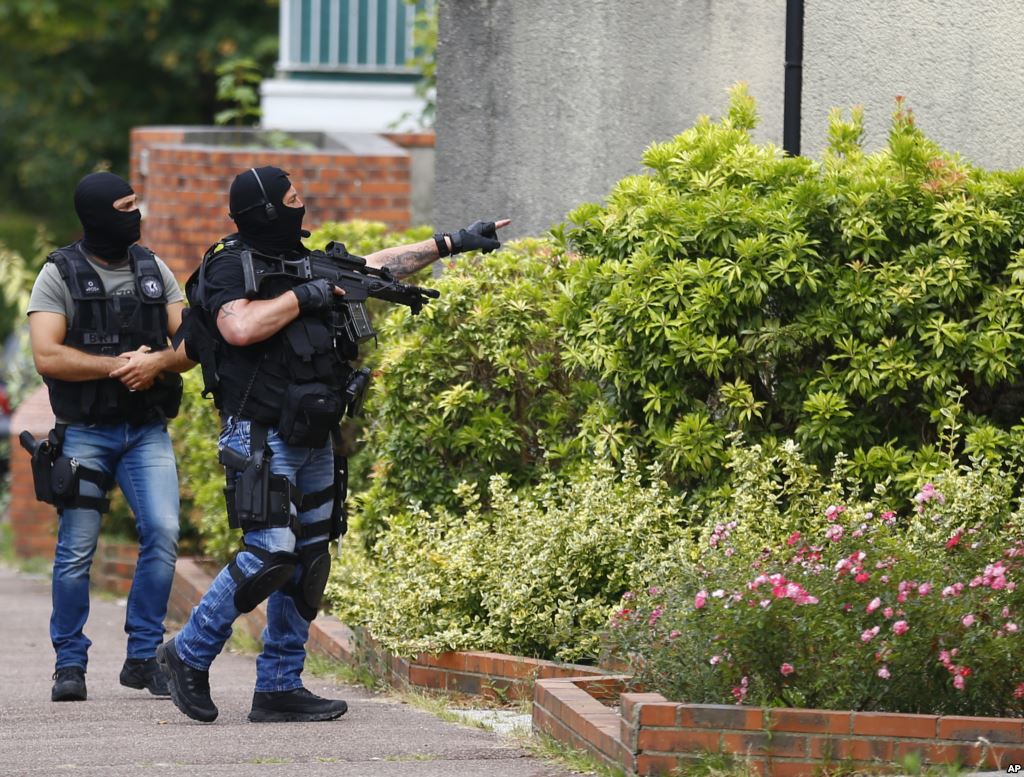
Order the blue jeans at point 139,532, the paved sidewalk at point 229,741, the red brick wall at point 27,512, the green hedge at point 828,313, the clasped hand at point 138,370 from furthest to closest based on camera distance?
the red brick wall at point 27,512, the blue jeans at point 139,532, the clasped hand at point 138,370, the green hedge at point 828,313, the paved sidewalk at point 229,741

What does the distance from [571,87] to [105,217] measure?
285 centimetres

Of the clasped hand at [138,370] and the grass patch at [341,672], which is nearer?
the clasped hand at [138,370]

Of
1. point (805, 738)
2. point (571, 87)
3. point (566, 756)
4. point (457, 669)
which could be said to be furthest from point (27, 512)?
point (805, 738)

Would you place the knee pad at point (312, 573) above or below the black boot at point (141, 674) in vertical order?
above

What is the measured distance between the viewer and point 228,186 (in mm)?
11680

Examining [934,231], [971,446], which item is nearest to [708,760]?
[971,446]

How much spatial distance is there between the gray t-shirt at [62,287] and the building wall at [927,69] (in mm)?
3192

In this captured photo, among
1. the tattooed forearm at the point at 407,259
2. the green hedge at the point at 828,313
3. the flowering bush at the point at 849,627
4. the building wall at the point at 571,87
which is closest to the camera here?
the flowering bush at the point at 849,627

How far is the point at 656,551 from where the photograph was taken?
6.25 m

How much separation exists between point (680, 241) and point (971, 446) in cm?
129

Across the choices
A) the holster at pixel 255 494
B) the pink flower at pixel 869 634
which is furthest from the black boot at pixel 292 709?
the pink flower at pixel 869 634

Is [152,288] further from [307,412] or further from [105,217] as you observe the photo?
[307,412]

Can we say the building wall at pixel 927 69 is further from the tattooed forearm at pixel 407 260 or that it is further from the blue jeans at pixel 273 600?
the blue jeans at pixel 273 600

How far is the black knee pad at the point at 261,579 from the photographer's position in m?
5.73
